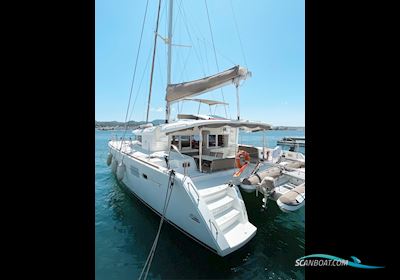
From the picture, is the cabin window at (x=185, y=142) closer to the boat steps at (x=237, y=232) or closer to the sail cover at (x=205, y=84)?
the sail cover at (x=205, y=84)

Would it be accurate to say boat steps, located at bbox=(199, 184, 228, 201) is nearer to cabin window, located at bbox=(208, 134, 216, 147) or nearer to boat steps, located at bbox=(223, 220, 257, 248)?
boat steps, located at bbox=(223, 220, 257, 248)

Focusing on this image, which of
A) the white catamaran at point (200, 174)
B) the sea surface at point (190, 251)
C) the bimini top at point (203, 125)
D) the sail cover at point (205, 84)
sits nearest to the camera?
the sea surface at point (190, 251)

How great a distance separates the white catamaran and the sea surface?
32 cm

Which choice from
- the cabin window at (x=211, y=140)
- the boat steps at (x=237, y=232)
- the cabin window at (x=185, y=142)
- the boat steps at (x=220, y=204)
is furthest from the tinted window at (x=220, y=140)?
the boat steps at (x=237, y=232)

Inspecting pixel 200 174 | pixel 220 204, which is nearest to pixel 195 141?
pixel 200 174

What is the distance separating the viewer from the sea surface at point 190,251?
3.16 m

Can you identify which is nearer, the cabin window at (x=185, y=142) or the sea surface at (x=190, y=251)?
the sea surface at (x=190, y=251)

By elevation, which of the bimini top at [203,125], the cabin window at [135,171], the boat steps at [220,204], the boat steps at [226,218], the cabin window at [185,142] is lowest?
the boat steps at [226,218]

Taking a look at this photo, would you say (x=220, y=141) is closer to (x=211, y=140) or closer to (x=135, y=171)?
(x=211, y=140)

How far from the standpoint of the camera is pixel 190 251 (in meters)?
3.57

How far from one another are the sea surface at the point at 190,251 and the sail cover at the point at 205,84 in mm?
3661

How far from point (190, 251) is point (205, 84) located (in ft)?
14.8
